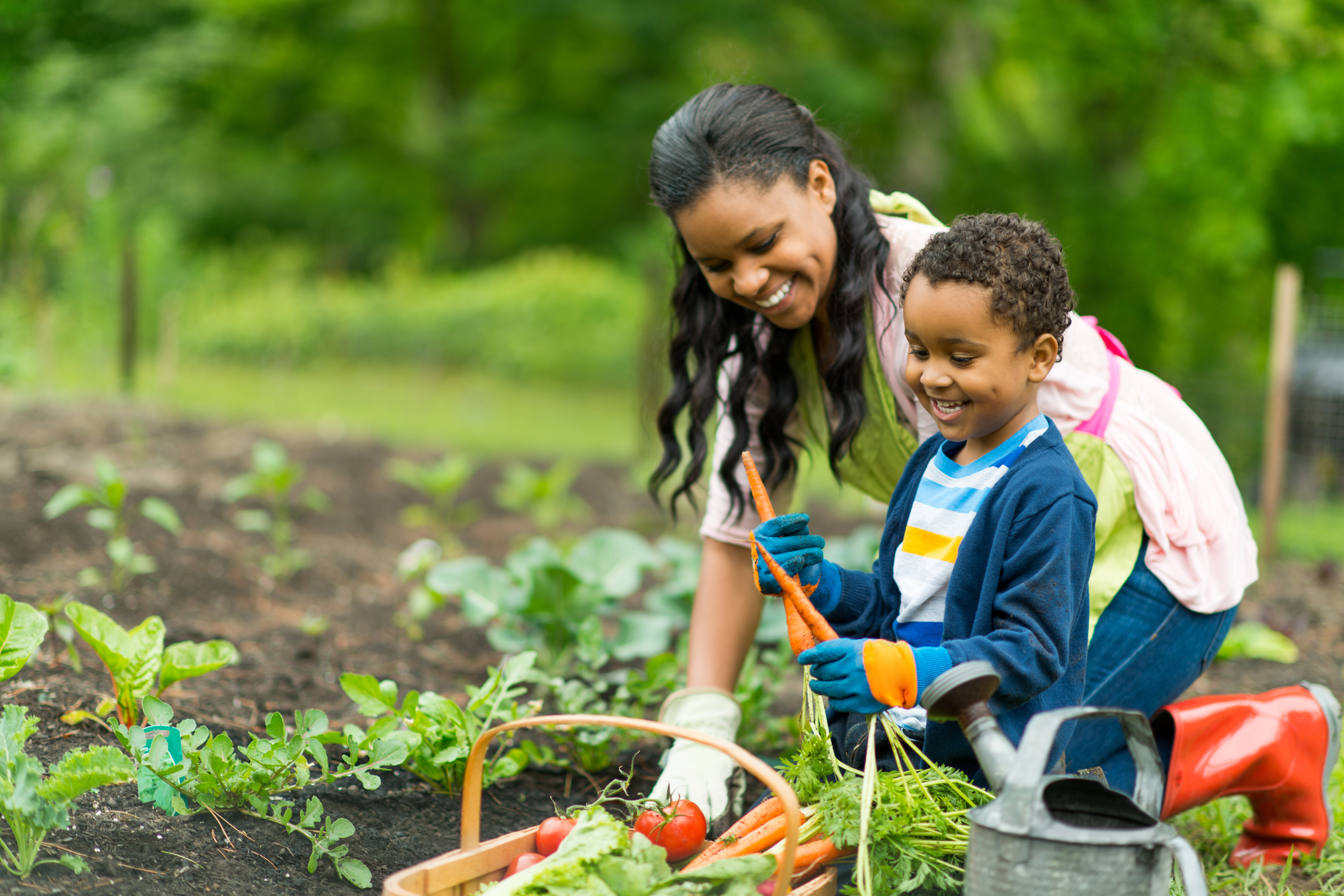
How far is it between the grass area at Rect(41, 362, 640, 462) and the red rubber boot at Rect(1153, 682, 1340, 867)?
17.3 feet

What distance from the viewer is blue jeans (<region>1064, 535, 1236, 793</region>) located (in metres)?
1.93

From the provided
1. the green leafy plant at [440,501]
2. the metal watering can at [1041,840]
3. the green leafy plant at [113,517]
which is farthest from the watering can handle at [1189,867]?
the green leafy plant at [440,501]

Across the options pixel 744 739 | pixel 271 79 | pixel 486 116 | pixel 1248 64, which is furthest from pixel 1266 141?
pixel 271 79

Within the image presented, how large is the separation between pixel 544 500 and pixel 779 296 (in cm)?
331

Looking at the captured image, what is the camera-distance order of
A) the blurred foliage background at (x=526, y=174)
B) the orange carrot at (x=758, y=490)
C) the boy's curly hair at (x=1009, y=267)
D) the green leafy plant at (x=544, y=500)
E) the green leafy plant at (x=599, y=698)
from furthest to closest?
the blurred foliage background at (x=526, y=174)
the green leafy plant at (x=544, y=500)
the green leafy plant at (x=599, y=698)
the orange carrot at (x=758, y=490)
the boy's curly hair at (x=1009, y=267)

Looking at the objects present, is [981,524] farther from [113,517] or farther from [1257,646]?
[113,517]

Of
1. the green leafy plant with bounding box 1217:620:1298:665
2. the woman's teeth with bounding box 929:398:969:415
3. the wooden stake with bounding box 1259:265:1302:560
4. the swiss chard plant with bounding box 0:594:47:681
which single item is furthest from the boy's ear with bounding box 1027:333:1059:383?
the wooden stake with bounding box 1259:265:1302:560

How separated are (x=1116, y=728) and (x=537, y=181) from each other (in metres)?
16.0

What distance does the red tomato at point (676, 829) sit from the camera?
173 cm

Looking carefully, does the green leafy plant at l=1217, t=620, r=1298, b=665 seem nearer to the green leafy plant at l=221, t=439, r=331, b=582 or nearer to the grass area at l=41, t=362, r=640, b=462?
the green leafy plant at l=221, t=439, r=331, b=582

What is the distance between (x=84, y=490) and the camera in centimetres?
308

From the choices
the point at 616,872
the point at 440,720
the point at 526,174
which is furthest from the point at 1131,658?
the point at 526,174

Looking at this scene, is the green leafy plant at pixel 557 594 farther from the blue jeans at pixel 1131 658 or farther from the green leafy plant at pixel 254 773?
the blue jeans at pixel 1131 658

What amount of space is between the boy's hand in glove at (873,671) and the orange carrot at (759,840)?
0.25m
